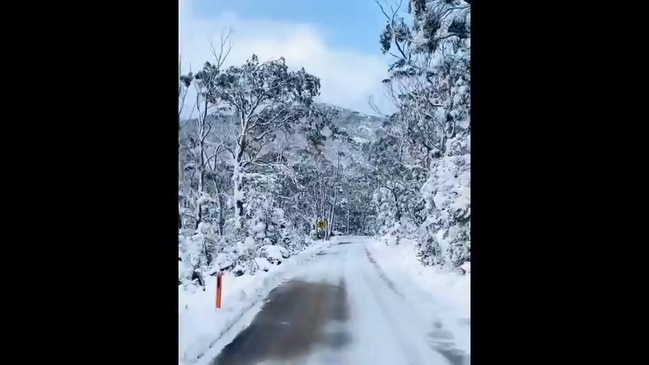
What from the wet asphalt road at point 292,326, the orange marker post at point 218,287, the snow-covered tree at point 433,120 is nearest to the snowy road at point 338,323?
the wet asphalt road at point 292,326

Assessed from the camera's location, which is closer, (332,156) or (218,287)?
(218,287)

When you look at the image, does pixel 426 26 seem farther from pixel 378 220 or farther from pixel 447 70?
pixel 378 220

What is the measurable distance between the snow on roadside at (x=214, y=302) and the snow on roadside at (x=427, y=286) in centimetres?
38

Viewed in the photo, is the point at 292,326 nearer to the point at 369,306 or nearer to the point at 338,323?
the point at 338,323

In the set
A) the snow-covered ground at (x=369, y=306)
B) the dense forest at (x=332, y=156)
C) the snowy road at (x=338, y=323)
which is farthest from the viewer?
the dense forest at (x=332, y=156)

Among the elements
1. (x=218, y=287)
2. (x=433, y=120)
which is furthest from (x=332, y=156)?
(x=218, y=287)

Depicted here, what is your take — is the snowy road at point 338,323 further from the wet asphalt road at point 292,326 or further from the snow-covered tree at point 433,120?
the snow-covered tree at point 433,120

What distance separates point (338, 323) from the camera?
2.54 m

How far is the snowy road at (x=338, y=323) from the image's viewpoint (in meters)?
2.27

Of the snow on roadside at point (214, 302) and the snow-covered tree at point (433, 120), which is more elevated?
the snow-covered tree at point (433, 120)

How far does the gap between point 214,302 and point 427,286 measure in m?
1.23
